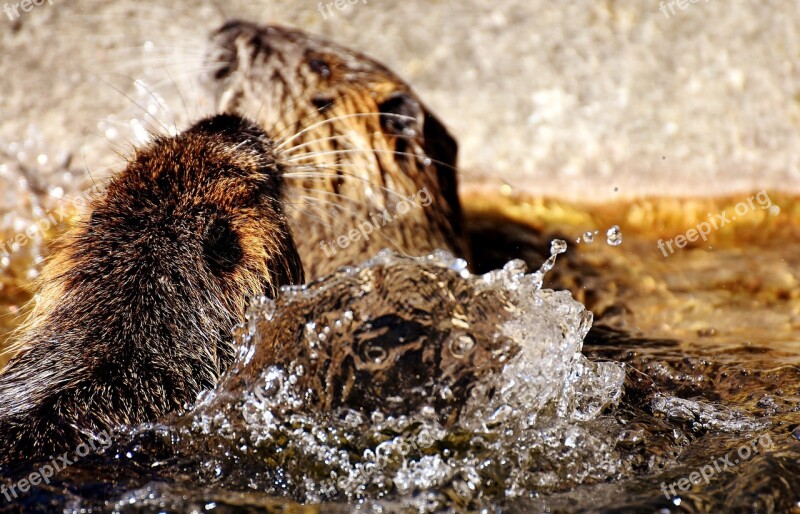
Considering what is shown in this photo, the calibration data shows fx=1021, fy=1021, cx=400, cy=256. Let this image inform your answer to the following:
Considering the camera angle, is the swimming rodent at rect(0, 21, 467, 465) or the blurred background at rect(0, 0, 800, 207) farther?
the blurred background at rect(0, 0, 800, 207)

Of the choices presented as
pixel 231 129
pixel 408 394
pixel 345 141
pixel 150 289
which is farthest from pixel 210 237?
pixel 345 141

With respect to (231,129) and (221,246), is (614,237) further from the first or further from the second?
(221,246)

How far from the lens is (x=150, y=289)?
2619 millimetres

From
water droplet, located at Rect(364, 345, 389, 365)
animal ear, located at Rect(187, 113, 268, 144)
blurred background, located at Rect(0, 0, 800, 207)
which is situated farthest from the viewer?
blurred background, located at Rect(0, 0, 800, 207)

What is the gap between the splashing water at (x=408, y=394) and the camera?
247 centimetres

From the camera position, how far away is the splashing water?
247cm

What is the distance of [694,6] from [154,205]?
3.57m

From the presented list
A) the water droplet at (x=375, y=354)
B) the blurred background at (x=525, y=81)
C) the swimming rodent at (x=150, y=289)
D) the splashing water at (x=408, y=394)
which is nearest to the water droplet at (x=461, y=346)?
the splashing water at (x=408, y=394)

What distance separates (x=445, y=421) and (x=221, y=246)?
2.63 feet

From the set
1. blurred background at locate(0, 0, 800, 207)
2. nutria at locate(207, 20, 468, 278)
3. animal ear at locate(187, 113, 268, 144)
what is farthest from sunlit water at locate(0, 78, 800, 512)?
blurred background at locate(0, 0, 800, 207)

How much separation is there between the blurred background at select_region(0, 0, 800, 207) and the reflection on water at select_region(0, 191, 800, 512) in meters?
2.03

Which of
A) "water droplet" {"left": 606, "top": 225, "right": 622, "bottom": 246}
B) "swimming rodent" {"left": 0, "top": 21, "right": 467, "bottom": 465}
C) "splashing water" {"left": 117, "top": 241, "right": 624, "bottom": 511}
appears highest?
"swimming rodent" {"left": 0, "top": 21, "right": 467, "bottom": 465}

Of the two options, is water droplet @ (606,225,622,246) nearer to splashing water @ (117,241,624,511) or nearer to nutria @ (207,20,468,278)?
nutria @ (207,20,468,278)

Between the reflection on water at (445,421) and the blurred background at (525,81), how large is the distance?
6.66ft
